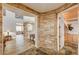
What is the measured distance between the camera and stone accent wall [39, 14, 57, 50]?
95.3 inches

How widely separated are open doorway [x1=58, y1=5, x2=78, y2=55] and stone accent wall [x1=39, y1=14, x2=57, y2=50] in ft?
0.29

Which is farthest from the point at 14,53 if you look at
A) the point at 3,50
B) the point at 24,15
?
the point at 24,15

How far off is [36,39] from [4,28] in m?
0.48

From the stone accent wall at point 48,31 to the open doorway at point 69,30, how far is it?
87 mm

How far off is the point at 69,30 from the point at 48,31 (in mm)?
303

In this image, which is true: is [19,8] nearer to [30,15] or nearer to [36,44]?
[30,15]

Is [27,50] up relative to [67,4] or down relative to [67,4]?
down

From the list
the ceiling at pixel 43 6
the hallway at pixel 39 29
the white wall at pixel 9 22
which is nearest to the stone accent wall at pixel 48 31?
the hallway at pixel 39 29

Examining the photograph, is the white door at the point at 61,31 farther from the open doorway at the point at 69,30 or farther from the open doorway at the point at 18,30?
the open doorway at the point at 18,30

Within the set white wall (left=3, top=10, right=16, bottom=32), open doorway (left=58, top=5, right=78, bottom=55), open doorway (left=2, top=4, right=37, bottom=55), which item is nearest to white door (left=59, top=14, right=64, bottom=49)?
open doorway (left=58, top=5, right=78, bottom=55)

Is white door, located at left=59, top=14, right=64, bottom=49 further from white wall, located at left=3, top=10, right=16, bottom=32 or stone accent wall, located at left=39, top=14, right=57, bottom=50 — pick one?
white wall, located at left=3, top=10, right=16, bottom=32

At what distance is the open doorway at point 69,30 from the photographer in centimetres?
241

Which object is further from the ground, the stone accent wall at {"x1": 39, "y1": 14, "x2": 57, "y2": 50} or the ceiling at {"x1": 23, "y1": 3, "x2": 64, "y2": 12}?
the ceiling at {"x1": 23, "y1": 3, "x2": 64, "y2": 12}

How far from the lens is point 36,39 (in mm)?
2441
